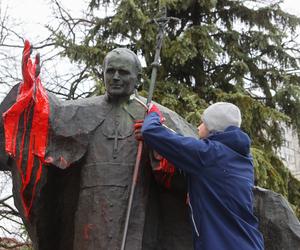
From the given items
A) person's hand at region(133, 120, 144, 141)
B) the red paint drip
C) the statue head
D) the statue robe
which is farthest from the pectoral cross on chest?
the red paint drip

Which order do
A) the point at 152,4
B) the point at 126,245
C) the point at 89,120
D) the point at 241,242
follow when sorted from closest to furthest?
the point at 241,242, the point at 126,245, the point at 89,120, the point at 152,4

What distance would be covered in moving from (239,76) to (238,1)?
1901mm

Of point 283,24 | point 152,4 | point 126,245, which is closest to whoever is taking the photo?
point 126,245

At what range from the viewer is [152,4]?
41.5 feet

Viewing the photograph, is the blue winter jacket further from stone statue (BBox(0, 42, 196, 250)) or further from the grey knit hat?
stone statue (BBox(0, 42, 196, 250))

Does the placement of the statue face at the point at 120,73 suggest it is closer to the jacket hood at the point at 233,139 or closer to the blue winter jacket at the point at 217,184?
the blue winter jacket at the point at 217,184

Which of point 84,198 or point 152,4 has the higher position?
point 152,4

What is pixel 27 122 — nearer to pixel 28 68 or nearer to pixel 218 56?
pixel 28 68

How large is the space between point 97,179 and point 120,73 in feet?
2.20

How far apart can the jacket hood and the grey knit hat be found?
56 mm

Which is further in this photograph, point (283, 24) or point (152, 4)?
point (283, 24)

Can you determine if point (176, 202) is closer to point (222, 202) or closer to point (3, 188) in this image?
point (222, 202)

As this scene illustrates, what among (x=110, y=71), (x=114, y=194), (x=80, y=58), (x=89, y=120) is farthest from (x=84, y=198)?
(x=80, y=58)

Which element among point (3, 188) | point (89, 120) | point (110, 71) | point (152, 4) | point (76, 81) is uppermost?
point (152, 4)
